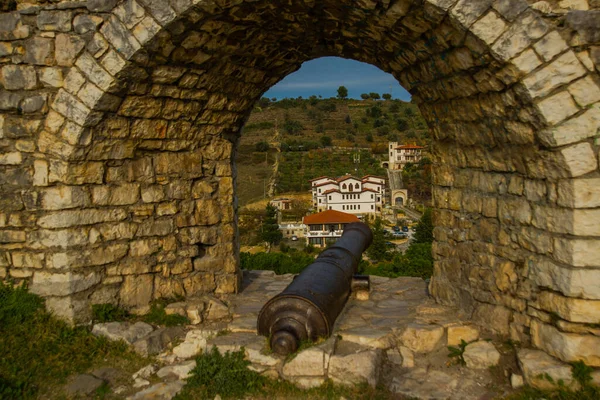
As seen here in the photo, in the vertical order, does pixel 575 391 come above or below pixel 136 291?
below

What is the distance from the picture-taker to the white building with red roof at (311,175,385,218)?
114 feet

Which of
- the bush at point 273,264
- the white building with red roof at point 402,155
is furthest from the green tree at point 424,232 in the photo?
the white building with red roof at point 402,155

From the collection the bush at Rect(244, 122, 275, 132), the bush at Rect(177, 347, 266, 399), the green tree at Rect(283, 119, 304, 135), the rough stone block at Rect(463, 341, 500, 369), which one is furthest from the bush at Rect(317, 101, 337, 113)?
the bush at Rect(177, 347, 266, 399)

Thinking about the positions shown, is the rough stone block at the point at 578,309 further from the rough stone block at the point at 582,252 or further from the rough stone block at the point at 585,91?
the rough stone block at the point at 585,91

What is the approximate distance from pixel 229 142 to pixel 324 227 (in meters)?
22.6

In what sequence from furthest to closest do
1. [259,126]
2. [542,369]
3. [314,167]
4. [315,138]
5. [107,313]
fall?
[259,126]
[315,138]
[314,167]
[107,313]
[542,369]

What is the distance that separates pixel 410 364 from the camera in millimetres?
4293

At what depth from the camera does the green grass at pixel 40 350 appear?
396 cm

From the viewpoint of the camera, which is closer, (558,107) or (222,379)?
(558,107)

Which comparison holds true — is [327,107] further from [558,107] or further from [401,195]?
[558,107]

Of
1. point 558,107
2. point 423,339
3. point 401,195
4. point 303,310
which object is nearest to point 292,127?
point 401,195

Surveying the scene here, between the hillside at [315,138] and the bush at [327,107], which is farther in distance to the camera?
the bush at [327,107]

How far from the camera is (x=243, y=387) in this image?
3932mm

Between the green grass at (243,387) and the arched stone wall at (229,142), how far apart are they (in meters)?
1.47
